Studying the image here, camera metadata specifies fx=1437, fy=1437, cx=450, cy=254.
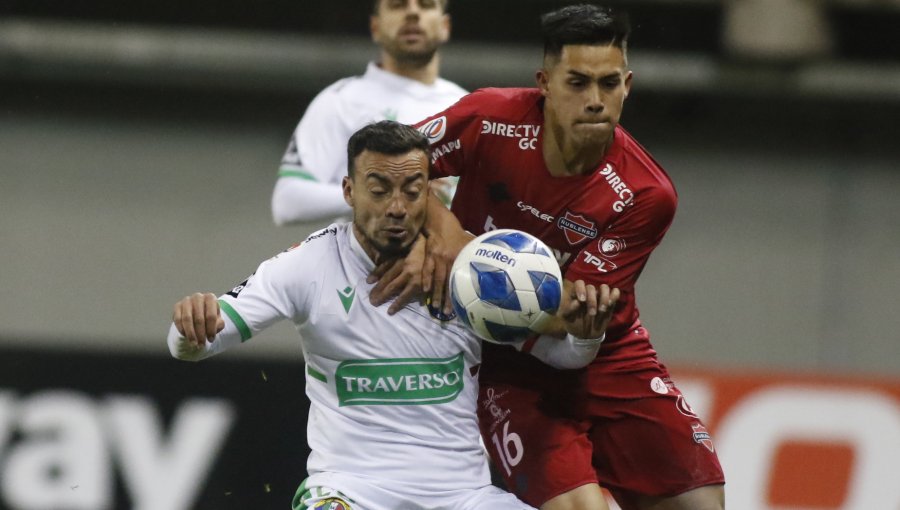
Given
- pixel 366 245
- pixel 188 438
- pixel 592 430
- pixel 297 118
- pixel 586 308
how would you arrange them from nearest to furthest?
pixel 586 308 < pixel 366 245 < pixel 592 430 < pixel 188 438 < pixel 297 118

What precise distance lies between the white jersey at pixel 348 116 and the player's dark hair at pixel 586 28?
152cm

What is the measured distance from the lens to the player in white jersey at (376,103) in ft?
18.1

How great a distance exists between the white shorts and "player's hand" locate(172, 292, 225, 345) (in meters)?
0.53

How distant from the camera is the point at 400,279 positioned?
4035mm

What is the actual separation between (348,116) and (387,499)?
83.7 inches

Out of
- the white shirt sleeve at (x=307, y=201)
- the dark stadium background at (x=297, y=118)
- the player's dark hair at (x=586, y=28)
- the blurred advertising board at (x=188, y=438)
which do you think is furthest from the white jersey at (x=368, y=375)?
the dark stadium background at (x=297, y=118)

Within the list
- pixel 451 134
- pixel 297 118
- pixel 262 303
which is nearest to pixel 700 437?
pixel 451 134

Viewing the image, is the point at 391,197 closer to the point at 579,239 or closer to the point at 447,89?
the point at 579,239

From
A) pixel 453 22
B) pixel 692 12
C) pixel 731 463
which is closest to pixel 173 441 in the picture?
pixel 731 463

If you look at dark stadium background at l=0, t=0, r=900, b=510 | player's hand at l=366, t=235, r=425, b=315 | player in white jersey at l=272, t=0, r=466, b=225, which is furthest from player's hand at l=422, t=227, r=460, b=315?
dark stadium background at l=0, t=0, r=900, b=510

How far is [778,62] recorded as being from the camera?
30.5 ft

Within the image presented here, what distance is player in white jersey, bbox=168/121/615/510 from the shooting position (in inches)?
155

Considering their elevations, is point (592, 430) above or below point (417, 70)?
below

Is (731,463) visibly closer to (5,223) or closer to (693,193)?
(693,193)
